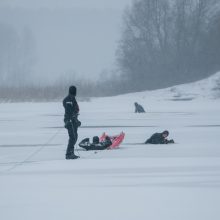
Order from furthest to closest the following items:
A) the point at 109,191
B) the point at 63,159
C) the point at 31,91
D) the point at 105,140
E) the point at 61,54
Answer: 1. the point at 61,54
2. the point at 31,91
3. the point at 105,140
4. the point at 63,159
5. the point at 109,191

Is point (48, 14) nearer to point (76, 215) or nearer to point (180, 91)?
point (180, 91)

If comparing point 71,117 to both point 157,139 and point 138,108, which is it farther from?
point 138,108

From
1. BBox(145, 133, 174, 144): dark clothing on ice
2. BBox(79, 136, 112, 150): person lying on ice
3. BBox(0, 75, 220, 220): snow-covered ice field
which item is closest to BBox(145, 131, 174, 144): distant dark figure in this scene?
BBox(145, 133, 174, 144): dark clothing on ice

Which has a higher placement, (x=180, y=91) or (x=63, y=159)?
(x=180, y=91)

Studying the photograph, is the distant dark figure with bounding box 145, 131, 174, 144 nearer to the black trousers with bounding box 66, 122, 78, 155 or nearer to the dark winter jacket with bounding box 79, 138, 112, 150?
the dark winter jacket with bounding box 79, 138, 112, 150

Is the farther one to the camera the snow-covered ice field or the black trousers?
the black trousers

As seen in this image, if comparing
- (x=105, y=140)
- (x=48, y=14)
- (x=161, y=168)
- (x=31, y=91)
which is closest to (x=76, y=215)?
(x=161, y=168)

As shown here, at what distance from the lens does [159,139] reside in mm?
18375

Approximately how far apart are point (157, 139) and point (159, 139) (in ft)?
0.19

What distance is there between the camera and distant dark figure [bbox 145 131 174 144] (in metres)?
18.3

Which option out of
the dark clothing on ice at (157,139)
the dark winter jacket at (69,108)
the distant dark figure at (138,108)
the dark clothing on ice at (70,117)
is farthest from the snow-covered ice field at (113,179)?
the distant dark figure at (138,108)

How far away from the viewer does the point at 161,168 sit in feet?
43.0

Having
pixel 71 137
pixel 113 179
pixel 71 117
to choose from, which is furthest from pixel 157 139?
pixel 113 179

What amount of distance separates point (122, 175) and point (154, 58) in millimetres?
55466
